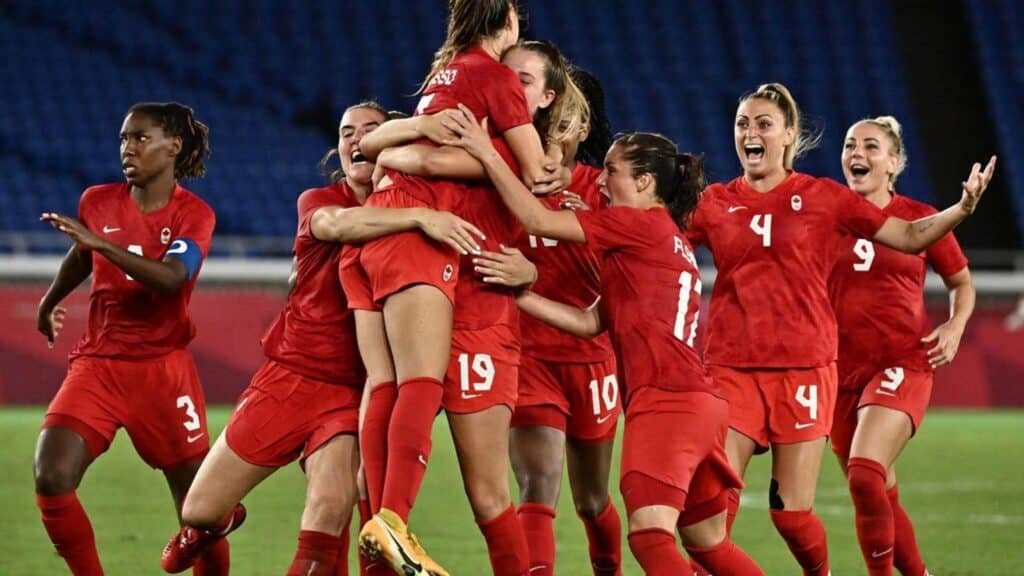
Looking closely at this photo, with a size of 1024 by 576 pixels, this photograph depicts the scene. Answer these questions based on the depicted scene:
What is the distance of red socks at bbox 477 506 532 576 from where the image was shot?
18.0 ft

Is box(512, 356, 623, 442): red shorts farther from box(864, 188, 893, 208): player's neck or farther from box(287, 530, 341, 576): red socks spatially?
box(864, 188, 893, 208): player's neck

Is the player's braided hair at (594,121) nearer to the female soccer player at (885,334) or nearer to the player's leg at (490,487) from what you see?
the female soccer player at (885,334)

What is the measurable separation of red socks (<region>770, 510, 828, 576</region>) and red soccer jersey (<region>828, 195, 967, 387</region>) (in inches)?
46.7

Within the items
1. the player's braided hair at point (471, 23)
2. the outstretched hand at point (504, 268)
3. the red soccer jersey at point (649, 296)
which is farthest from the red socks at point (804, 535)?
the player's braided hair at point (471, 23)

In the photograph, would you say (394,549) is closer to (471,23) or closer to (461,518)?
(471,23)

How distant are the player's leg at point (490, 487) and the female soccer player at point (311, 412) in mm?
530

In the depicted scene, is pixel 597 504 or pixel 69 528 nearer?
pixel 69 528

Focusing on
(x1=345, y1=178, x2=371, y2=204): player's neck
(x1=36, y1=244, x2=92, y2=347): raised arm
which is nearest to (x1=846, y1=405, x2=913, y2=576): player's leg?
(x1=345, y1=178, x2=371, y2=204): player's neck

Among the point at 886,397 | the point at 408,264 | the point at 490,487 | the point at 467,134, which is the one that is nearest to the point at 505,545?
the point at 490,487

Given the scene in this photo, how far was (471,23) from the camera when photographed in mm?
5688

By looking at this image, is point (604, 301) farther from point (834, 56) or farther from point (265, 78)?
point (834, 56)

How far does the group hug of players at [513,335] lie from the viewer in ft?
18.0

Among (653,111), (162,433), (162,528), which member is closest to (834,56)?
(653,111)

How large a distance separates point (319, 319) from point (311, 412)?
0.35 meters
